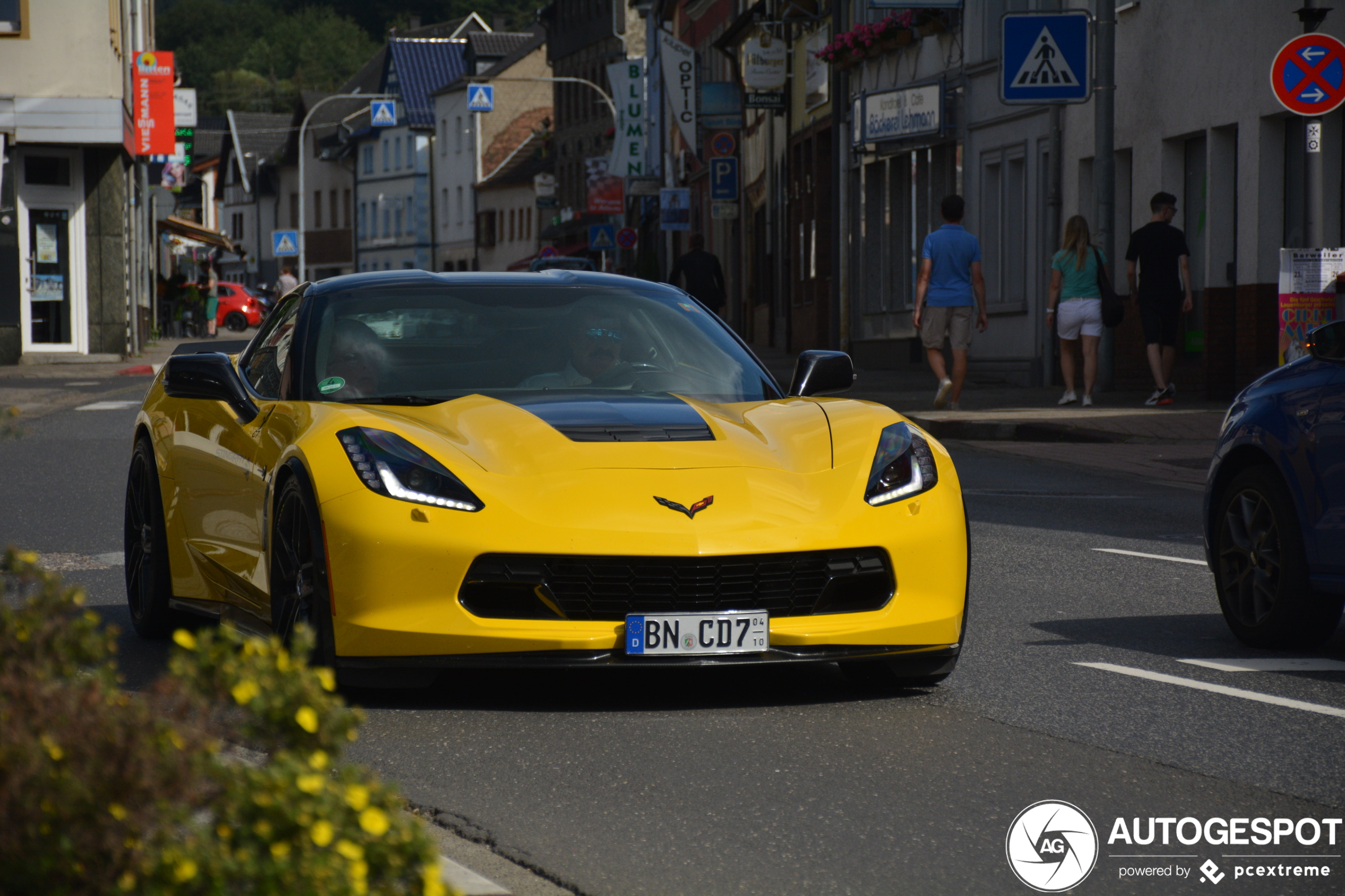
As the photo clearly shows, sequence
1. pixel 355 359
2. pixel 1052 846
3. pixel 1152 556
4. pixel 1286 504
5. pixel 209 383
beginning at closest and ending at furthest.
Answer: pixel 1052 846 < pixel 209 383 < pixel 355 359 < pixel 1286 504 < pixel 1152 556

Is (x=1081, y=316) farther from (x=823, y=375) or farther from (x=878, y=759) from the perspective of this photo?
(x=878, y=759)

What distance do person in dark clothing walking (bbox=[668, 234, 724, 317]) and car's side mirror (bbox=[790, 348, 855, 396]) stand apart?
2228 centimetres

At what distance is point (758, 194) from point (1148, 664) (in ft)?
133

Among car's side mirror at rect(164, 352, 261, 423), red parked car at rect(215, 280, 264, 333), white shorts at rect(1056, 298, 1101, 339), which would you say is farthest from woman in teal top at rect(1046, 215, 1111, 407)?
red parked car at rect(215, 280, 264, 333)

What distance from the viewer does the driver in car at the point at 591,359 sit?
262 inches

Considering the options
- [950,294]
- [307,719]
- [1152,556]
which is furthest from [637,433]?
[950,294]

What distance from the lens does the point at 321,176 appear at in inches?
4803

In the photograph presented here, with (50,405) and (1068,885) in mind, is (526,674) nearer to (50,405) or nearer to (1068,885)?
(1068,885)

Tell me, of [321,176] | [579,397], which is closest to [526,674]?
[579,397]

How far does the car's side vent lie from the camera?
232 inches

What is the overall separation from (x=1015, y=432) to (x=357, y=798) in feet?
50.5

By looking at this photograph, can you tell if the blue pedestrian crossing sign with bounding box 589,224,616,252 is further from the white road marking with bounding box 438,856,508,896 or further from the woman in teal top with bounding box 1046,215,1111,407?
the white road marking with bounding box 438,856,508,896

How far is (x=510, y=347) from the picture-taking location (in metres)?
6.73

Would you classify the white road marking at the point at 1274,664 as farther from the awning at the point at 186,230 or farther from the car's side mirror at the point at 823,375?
the awning at the point at 186,230
